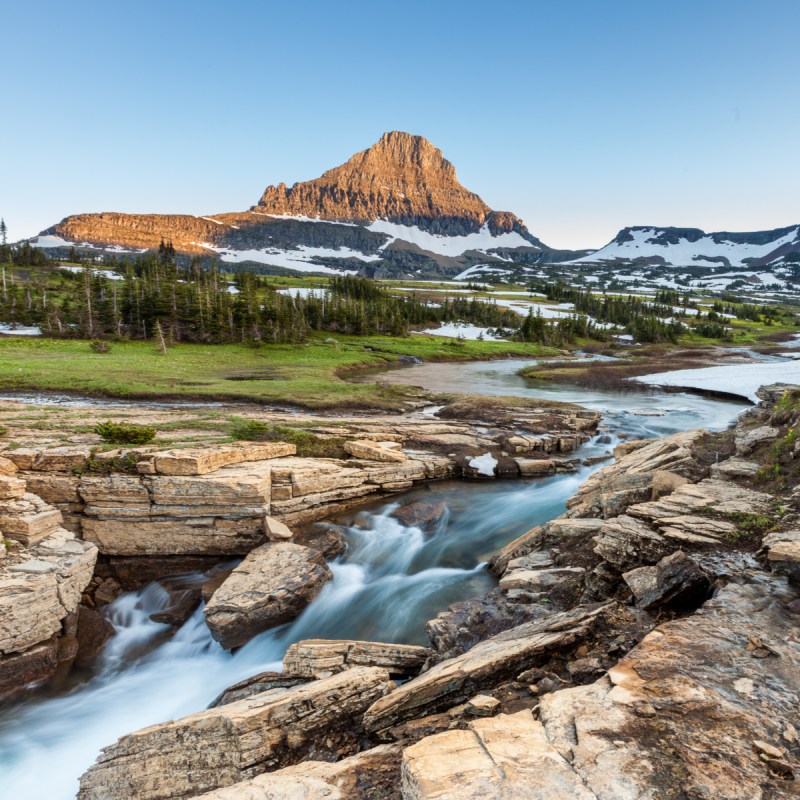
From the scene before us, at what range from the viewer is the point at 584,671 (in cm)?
661

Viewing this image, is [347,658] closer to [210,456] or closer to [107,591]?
[107,591]

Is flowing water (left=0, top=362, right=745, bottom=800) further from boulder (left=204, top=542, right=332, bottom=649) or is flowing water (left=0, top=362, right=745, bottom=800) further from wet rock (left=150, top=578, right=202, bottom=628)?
boulder (left=204, top=542, right=332, bottom=649)

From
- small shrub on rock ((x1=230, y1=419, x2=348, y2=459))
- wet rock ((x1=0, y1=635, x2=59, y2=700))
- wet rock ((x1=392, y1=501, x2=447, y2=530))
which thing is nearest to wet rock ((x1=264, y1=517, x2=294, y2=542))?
small shrub on rock ((x1=230, y1=419, x2=348, y2=459))

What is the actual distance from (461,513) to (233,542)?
28.0 feet

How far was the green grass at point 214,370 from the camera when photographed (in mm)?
32625

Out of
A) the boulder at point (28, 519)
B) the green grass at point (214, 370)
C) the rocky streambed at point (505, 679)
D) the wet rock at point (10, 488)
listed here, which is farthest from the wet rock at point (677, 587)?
the green grass at point (214, 370)

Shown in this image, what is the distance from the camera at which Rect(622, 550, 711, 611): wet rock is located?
301 inches

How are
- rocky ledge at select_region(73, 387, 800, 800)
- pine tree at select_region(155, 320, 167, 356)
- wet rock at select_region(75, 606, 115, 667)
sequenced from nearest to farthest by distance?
rocky ledge at select_region(73, 387, 800, 800) → wet rock at select_region(75, 606, 115, 667) → pine tree at select_region(155, 320, 167, 356)

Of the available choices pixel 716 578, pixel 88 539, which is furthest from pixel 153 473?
pixel 716 578

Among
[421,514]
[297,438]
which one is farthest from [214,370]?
[421,514]

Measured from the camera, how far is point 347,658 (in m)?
8.63

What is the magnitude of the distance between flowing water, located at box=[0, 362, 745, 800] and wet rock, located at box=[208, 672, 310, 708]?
1.99 meters

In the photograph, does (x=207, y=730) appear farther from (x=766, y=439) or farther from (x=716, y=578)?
(x=766, y=439)

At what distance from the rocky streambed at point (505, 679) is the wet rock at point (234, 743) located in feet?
0.09
